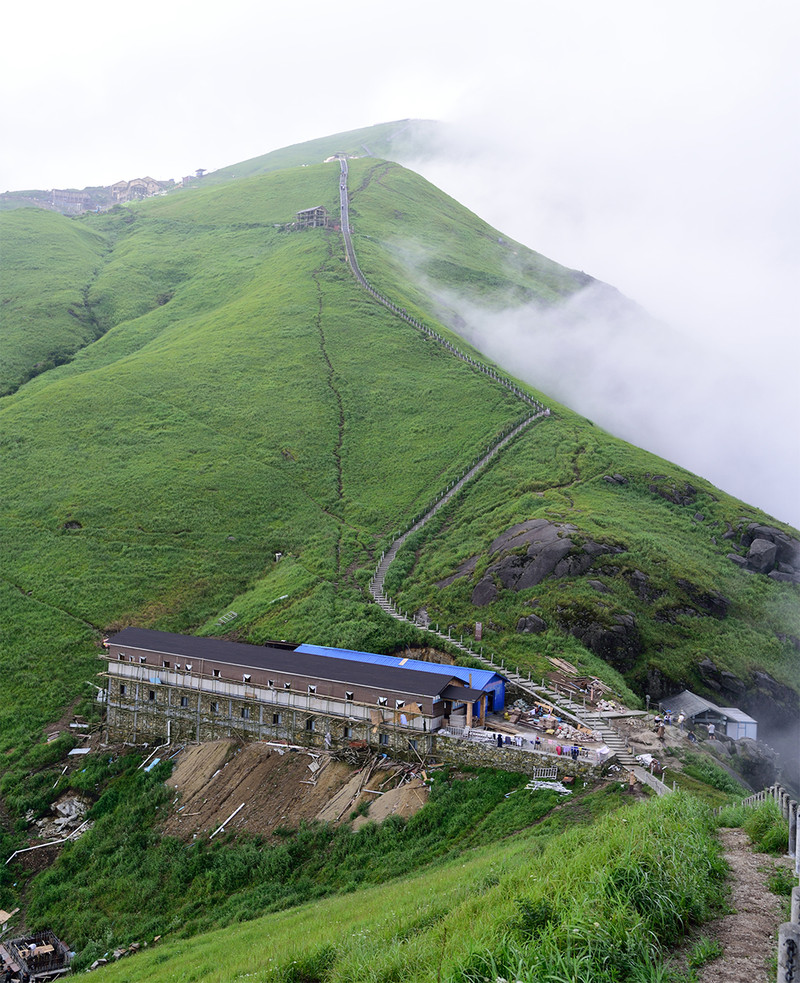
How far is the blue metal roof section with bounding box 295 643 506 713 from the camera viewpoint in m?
44.4

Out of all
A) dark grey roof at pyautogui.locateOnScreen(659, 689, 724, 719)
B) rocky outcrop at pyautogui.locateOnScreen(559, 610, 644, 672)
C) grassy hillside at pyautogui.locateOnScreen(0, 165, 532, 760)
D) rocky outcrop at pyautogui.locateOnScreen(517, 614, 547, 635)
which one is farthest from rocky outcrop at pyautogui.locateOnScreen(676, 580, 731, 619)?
grassy hillside at pyautogui.locateOnScreen(0, 165, 532, 760)

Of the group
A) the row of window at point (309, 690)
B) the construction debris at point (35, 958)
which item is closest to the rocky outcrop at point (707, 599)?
the row of window at point (309, 690)

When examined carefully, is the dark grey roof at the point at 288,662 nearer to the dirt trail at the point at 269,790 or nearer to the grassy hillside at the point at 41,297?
the dirt trail at the point at 269,790

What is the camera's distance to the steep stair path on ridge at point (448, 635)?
123 ft

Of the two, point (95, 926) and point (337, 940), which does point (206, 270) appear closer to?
point (95, 926)

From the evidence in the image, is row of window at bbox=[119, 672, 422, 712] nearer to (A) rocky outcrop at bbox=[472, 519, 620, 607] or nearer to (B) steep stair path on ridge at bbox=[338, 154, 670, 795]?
(B) steep stair path on ridge at bbox=[338, 154, 670, 795]

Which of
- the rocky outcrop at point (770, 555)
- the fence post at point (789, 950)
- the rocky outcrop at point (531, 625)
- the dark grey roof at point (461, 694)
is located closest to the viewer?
the fence post at point (789, 950)

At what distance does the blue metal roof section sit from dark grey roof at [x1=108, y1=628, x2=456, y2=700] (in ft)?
5.74

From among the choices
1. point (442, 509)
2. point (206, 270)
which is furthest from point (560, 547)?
point (206, 270)

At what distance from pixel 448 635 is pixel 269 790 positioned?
19013mm

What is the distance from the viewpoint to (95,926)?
118 ft

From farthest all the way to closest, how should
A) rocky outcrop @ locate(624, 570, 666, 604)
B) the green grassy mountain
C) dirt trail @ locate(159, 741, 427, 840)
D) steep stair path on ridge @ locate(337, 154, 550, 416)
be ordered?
steep stair path on ridge @ locate(337, 154, 550, 416)
rocky outcrop @ locate(624, 570, 666, 604)
dirt trail @ locate(159, 741, 427, 840)
the green grassy mountain

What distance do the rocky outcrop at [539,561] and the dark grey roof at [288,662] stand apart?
51.2ft

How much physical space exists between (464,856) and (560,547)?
108 ft
